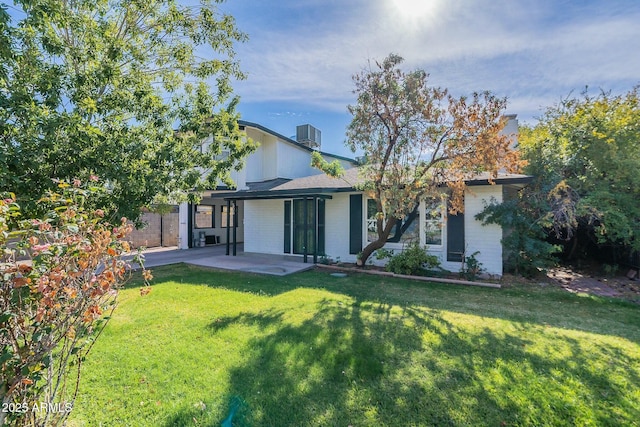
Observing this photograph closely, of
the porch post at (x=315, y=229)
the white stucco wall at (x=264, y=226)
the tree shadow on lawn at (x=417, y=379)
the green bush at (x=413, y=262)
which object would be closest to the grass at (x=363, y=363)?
the tree shadow on lawn at (x=417, y=379)

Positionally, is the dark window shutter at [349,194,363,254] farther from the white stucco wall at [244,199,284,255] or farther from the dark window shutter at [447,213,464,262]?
the white stucco wall at [244,199,284,255]

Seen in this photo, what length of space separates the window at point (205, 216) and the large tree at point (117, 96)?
423 inches

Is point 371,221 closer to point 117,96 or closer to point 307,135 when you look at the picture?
point 117,96

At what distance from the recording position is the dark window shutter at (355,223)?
10.7 metres

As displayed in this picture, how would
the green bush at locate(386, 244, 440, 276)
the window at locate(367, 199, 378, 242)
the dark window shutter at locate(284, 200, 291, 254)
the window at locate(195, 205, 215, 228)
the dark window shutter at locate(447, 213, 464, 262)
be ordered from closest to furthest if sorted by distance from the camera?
the green bush at locate(386, 244, 440, 276) → the dark window shutter at locate(447, 213, 464, 262) → the window at locate(367, 199, 378, 242) → the dark window shutter at locate(284, 200, 291, 254) → the window at locate(195, 205, 215, 228)

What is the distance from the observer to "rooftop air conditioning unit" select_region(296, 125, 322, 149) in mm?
19547

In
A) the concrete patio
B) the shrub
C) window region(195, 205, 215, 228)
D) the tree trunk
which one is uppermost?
window region(195, 205, 215, 228)

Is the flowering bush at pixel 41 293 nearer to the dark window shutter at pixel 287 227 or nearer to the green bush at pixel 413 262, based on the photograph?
the green bush at pixel 413 262

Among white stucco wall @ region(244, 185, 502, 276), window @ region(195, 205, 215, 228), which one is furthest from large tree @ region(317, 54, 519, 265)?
window @ region(195, 205, 215, 228)

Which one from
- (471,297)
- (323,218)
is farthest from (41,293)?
(323,218)

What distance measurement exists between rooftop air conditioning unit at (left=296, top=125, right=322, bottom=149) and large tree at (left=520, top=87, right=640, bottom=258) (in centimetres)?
1232

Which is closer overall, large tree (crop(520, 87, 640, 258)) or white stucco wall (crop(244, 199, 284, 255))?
large tree (crop(520, 87, 640, 258))

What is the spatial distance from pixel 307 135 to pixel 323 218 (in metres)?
9.68

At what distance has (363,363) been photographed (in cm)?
371
